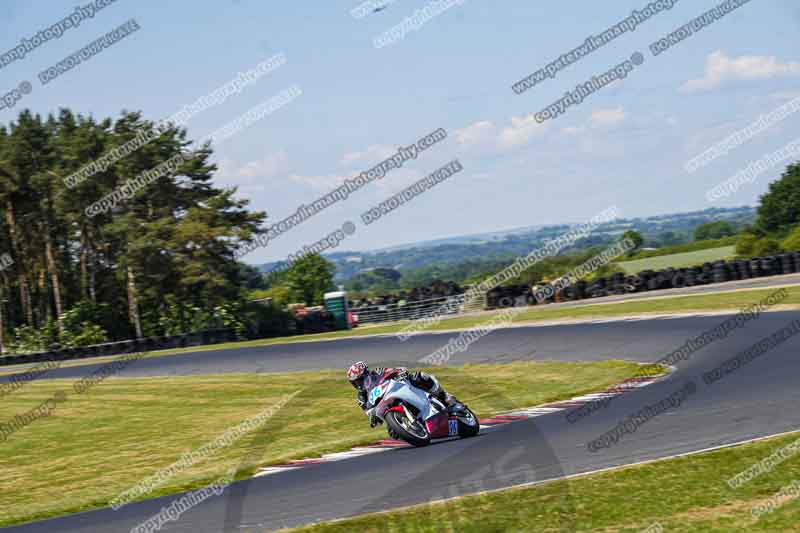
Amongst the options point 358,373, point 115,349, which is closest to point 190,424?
point 358,373

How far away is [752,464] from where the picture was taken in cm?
822

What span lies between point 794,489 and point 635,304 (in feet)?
82.1

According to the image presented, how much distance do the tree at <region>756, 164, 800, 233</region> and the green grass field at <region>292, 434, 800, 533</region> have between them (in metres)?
64.9

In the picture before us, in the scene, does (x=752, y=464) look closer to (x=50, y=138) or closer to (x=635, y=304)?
(x=635, y=304)

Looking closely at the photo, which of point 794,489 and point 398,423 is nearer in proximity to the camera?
point 794,489

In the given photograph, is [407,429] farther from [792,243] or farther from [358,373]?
[792,243]

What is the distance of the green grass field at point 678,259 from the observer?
205 ft

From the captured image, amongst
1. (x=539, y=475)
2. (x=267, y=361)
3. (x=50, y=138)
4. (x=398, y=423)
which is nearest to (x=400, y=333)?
(x=267, y=361)

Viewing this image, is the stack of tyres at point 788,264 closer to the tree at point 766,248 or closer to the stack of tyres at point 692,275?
the stack of tyres at point 692,275

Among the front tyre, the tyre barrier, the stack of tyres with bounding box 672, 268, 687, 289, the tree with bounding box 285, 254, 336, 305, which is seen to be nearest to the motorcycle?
the front tyre

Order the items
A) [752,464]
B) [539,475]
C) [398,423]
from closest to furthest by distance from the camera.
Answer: [752,464], [539,475], [398,423]

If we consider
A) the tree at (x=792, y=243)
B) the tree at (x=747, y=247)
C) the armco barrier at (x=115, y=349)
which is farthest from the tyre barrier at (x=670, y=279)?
the armco barrier at (x=115, y=349)

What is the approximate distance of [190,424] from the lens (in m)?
16.4

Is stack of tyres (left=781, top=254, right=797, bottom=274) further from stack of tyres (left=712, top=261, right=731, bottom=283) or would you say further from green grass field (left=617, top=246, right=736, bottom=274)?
green grass field (left=617, top=246, right=736, bottom=274)
